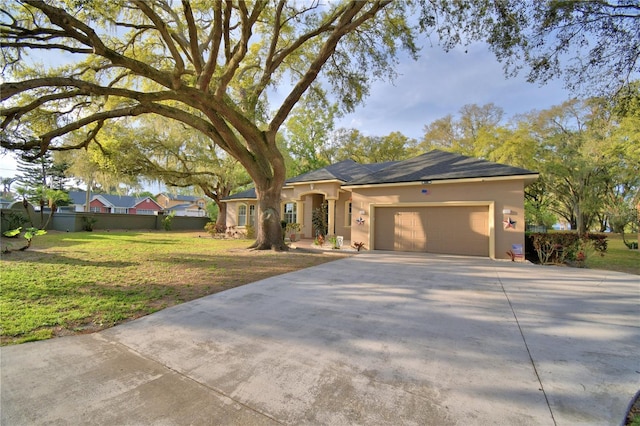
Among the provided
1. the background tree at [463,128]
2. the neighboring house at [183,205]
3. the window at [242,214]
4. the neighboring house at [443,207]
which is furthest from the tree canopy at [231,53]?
the neighboring house at [183,205]

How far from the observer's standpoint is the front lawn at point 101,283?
3.66 m

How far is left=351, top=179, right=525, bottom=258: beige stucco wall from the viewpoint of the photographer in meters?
9.71

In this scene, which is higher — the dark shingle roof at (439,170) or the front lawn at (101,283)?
the dark shingle roof at (439,170)

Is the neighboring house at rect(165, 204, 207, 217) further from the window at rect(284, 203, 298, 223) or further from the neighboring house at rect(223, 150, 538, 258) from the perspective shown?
the neighboring house at rect(223, 150, 538, 258)

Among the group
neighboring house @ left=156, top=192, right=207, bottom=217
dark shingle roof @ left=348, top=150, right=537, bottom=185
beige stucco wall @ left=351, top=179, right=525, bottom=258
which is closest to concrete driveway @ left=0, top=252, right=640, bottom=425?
beige stucco wall @ left=351, top=179, right=525, bottom=258

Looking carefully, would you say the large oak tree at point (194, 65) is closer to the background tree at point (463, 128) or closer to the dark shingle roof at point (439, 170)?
the dark shingle roof at point (439, 170)

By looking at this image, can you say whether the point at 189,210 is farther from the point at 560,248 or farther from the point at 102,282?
the point at 560,248

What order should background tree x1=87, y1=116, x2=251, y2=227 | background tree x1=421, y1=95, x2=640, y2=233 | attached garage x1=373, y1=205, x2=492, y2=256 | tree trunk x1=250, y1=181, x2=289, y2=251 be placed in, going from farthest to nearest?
1. background tree x1=421, y1=95, x2=640, y2=233
2. background tree x1=87, y1=116, x2=251, y2=227
3. tree trunk x1=250, y1=181, x2=289, y2=251
4. attached garage x1=373, y1=205, x2=492, y2=256

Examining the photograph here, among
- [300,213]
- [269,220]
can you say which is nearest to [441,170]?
[269,220]

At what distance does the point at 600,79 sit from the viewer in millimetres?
6414

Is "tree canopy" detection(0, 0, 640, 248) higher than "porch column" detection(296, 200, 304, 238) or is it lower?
higher

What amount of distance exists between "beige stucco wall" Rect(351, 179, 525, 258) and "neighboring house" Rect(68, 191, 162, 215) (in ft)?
130

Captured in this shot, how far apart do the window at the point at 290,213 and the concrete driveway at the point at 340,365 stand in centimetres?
1276

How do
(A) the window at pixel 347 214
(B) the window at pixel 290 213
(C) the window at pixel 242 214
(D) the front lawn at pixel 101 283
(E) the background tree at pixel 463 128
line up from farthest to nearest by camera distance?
(E) the background tree at pixel 463 128, (C) the window at pixel 242 214, (B) the window at pixel 290 213, (A) the window at pixel 347 214, (D) the front lawn at pixel 101 283
